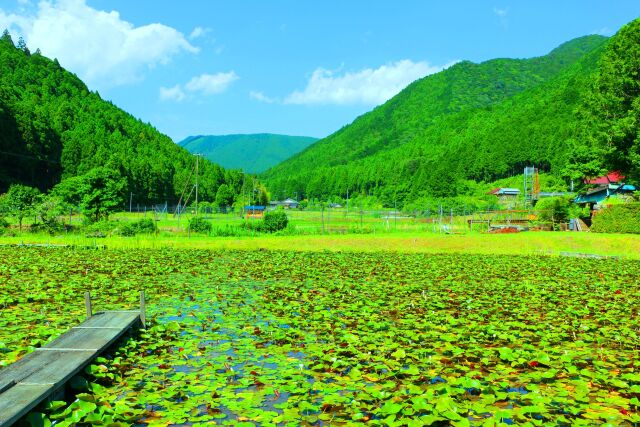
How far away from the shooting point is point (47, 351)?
618 cm

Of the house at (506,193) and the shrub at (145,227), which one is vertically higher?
the house at (506,193)

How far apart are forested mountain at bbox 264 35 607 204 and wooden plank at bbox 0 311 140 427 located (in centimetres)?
4724

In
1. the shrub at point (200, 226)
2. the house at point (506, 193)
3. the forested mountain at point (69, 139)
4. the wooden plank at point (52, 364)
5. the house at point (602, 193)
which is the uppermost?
the forested mountain at point (69, 139)

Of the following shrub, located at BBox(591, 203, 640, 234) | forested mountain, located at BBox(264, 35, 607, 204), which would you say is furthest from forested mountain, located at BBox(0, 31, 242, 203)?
shrub, located at BBox(591, 203, 640, 234)

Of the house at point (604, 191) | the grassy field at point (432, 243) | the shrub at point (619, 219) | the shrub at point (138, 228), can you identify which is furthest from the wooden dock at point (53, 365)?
the house at point (604, 191)

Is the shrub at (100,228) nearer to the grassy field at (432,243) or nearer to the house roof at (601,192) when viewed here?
the grassy field at (432,243)

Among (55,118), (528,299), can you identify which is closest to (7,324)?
(528,299)

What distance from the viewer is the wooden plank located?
14.8 ft

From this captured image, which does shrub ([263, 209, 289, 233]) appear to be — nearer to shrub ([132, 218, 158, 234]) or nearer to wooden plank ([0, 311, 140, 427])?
shrub ([132, 218, 158, 234])

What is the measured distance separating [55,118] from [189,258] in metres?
89.1

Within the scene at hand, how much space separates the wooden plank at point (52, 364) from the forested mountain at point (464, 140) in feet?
155

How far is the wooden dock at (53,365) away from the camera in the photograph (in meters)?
4.51

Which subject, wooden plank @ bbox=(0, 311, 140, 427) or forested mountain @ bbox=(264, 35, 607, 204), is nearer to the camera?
wooden plank @ bbox=(0, 311, 140, 427)

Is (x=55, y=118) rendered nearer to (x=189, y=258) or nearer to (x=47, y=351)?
(x=189, y=258)
